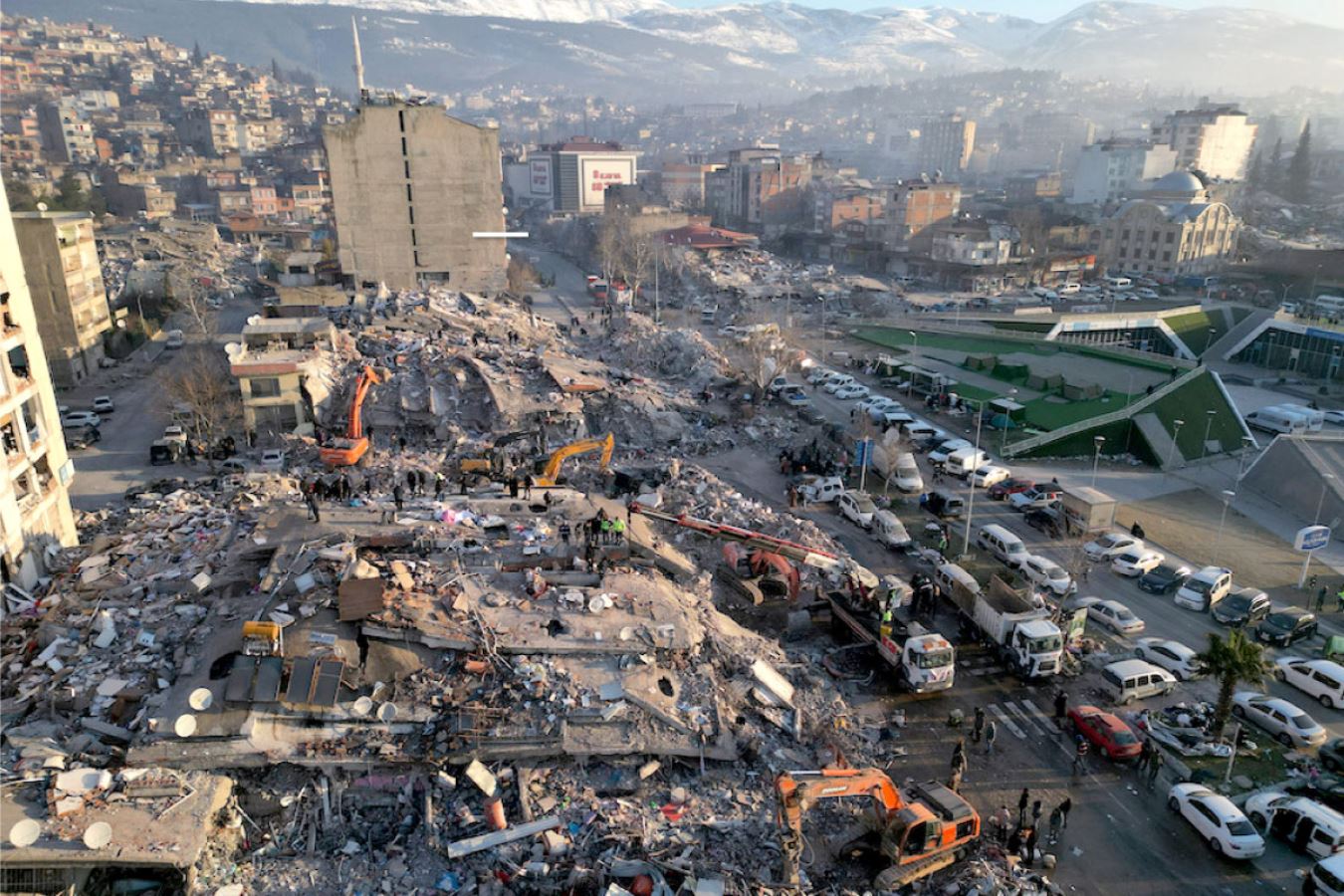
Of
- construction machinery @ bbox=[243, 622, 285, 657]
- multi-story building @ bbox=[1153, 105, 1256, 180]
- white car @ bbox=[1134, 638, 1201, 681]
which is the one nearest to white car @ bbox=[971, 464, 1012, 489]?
white car @ bbox=[1134, 638, 1201, 681]

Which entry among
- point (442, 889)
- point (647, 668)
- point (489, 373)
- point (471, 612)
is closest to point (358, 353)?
Answer: point (489, 373)

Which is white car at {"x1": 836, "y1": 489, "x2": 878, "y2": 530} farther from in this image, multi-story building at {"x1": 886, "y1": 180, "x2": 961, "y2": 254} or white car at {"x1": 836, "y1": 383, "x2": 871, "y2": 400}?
multi-story building at {"x1": 886, "y1": 180, "x2": 961, "y2": 254}

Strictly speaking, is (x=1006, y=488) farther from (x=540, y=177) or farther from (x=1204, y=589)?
(x=540, y=177)

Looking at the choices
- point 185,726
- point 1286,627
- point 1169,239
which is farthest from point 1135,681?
point 1169,239

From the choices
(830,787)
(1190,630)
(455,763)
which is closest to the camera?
(830,787)

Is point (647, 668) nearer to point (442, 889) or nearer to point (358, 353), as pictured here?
point (442, 889)
